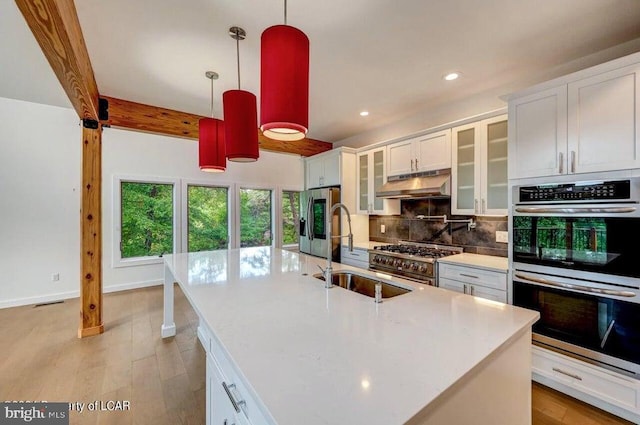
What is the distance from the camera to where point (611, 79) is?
1813 millimetres

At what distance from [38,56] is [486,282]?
181 inches

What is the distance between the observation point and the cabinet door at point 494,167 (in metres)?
2.65

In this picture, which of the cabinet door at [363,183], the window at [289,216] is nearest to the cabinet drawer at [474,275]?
the cabinet door at [363,183]

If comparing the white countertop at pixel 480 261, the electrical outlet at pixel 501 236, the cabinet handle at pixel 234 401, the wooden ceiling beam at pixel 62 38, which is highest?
the wooden ceiling beam at pixel 62 38

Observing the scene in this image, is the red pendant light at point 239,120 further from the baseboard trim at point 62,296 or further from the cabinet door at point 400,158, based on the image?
the baseboard trim at point 62,296

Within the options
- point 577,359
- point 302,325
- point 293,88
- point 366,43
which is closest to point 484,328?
point 302,325

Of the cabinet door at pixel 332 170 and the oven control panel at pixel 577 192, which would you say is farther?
the cabinet door at pixel 332 170

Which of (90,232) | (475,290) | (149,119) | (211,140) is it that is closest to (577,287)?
(475,290)

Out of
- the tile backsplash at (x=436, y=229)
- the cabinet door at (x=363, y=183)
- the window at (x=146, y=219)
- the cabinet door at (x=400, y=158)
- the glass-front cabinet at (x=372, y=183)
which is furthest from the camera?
the window at (x=146, y=219)

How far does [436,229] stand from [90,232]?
394 cm

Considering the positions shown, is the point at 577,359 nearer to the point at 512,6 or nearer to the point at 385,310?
the point at 385,310

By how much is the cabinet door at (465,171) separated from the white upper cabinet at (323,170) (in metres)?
1.74

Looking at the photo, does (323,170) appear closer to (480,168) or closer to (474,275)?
(480,168)

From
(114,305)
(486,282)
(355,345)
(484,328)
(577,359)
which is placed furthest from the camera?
(114,305)
